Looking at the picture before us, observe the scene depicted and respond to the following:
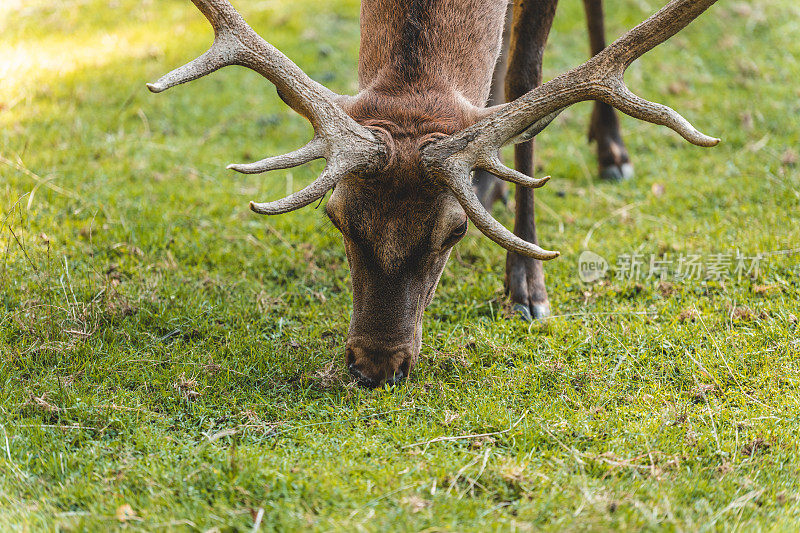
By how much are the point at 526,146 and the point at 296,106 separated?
1896 millimetres

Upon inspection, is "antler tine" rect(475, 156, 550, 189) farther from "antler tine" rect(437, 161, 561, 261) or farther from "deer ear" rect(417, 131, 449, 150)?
"deer ear" rect(417, 131, 449, 150)

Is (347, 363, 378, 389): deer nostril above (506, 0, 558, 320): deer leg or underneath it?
underneath

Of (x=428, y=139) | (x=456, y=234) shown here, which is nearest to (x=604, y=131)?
(x=456, y=234)

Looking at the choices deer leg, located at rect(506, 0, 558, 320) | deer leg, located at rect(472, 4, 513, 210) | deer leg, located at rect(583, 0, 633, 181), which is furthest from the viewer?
deer leg, located at rect(583, 0, 633, 181)

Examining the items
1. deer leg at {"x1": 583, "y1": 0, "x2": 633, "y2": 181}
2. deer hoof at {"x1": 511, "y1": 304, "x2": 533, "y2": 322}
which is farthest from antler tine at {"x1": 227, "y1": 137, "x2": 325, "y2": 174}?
deer leg at {"x1": 583, "y1": 0, "x2": 633, "y2": 181}

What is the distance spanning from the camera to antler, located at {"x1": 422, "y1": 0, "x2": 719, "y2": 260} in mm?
3613

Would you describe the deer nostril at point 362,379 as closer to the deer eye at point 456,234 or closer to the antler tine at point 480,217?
the deer eye at point 456,234

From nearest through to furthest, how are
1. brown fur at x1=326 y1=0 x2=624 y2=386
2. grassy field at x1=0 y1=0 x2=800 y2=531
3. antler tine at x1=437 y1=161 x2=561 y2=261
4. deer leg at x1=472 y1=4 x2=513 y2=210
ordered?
1. grassy field at x1=0 y1=0 x2=800 y2=531
2. antler tine at x1=437 y1=161 x2=561 y2=261
3. brown fur at x1=326 y1=0 x2=624 y2=386
4. deer leg at x1=472 y1=4 x2=513 y2=210

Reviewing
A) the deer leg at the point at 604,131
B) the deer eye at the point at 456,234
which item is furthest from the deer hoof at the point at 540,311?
the deer leg at the point at 604,131

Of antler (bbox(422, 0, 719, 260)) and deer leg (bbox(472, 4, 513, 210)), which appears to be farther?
deer leg (bbox(472, 4, 513, 210))

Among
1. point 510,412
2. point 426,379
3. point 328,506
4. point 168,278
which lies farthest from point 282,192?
point 328,506

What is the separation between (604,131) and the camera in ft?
22.8

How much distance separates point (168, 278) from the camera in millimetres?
4977

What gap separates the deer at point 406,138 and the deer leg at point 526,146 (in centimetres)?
96
